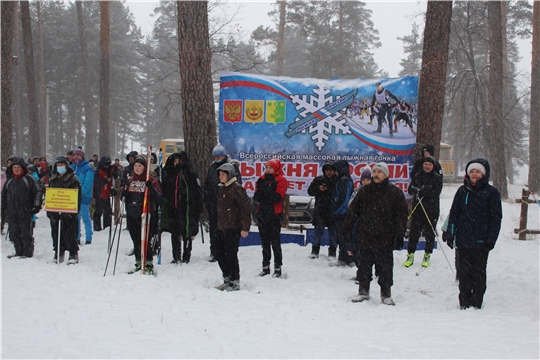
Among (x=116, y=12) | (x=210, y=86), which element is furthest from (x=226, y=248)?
(x=116, y=12)

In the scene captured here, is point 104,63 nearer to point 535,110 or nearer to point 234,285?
point 234,285

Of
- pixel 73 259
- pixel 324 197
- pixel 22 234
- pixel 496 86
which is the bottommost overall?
pixel 73 259

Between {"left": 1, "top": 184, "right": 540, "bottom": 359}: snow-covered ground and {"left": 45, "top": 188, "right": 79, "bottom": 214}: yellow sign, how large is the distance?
3.08ft

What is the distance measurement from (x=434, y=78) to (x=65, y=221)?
772cm

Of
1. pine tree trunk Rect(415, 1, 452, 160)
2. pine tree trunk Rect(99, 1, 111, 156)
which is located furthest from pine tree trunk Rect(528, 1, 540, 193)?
pine tree trunk Rect(99, 1, 111, 156)

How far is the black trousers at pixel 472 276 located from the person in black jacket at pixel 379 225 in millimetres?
830

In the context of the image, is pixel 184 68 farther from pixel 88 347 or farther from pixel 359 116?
pixel 88 347

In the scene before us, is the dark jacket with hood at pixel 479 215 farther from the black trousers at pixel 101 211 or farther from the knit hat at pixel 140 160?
the black trousers at pixel 101 211

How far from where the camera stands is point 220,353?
4.43m

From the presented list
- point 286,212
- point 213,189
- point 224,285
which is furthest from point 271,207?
point 286,212

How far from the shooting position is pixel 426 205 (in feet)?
27.0

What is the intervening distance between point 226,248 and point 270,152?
12.4 feet

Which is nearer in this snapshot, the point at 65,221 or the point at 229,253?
the point at 229,253

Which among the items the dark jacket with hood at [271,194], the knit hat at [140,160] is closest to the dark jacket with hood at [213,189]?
the dark jacket with hood at [271,194]
